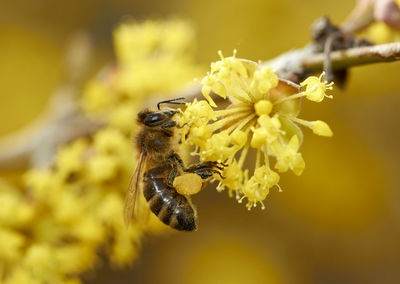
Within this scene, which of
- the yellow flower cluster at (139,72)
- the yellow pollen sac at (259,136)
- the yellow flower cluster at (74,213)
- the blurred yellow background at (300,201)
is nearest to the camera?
the yellow pollen sac at (259,136)

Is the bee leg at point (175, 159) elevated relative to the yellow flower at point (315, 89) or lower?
elevated

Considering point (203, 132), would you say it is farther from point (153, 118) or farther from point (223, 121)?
point (153, 118)

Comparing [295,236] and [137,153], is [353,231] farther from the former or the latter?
[137,153]

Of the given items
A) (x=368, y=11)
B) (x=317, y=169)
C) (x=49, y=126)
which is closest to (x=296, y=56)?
(x=368, y=11)

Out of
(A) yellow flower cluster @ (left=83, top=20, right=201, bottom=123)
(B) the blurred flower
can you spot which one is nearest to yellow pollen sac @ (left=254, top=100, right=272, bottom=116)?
(B) the blurred flower

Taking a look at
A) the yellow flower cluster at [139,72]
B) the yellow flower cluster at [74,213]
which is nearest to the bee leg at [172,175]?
the yellow flower cluster at [74,213]

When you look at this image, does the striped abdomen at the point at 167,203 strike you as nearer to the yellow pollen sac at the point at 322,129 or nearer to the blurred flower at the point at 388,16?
the yellow pollen sac at the point at 322,129

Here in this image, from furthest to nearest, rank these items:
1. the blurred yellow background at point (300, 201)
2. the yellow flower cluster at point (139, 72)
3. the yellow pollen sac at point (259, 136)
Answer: the blurred yellow background at point (300, 201) → the yellow flower cluster at point (139, 72) → the yellow pollen sac at point (259, 136)

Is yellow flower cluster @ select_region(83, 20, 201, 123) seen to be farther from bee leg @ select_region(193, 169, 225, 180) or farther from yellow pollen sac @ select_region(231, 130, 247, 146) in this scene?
yellow pollen sac @ select_region(231, 130, 247, 146)
